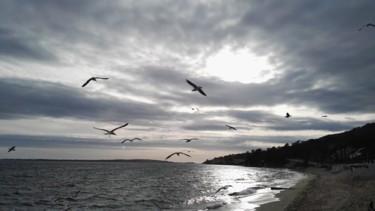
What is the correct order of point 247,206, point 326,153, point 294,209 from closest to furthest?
point 294,209, point 247,206, point 326,153

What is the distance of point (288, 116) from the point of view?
78.5 ft

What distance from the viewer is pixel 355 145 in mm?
144250

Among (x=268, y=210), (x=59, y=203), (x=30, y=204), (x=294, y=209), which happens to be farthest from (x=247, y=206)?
(x=30, y=204)

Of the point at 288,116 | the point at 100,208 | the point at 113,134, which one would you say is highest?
the point at 288,116

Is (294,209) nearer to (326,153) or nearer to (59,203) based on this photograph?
(59,203)

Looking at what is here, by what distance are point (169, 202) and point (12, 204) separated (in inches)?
769

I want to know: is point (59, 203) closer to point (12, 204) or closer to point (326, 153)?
point (12, 204)

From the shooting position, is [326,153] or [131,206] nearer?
[131,206]

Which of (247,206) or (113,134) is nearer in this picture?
(113,134)

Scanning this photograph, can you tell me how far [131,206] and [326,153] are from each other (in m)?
154

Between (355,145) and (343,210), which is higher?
(355,145)

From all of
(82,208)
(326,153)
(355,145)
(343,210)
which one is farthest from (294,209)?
(326,153)

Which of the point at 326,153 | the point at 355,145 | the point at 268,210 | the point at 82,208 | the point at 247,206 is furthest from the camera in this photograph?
the point at 326,153

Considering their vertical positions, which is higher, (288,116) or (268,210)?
(288,116)
